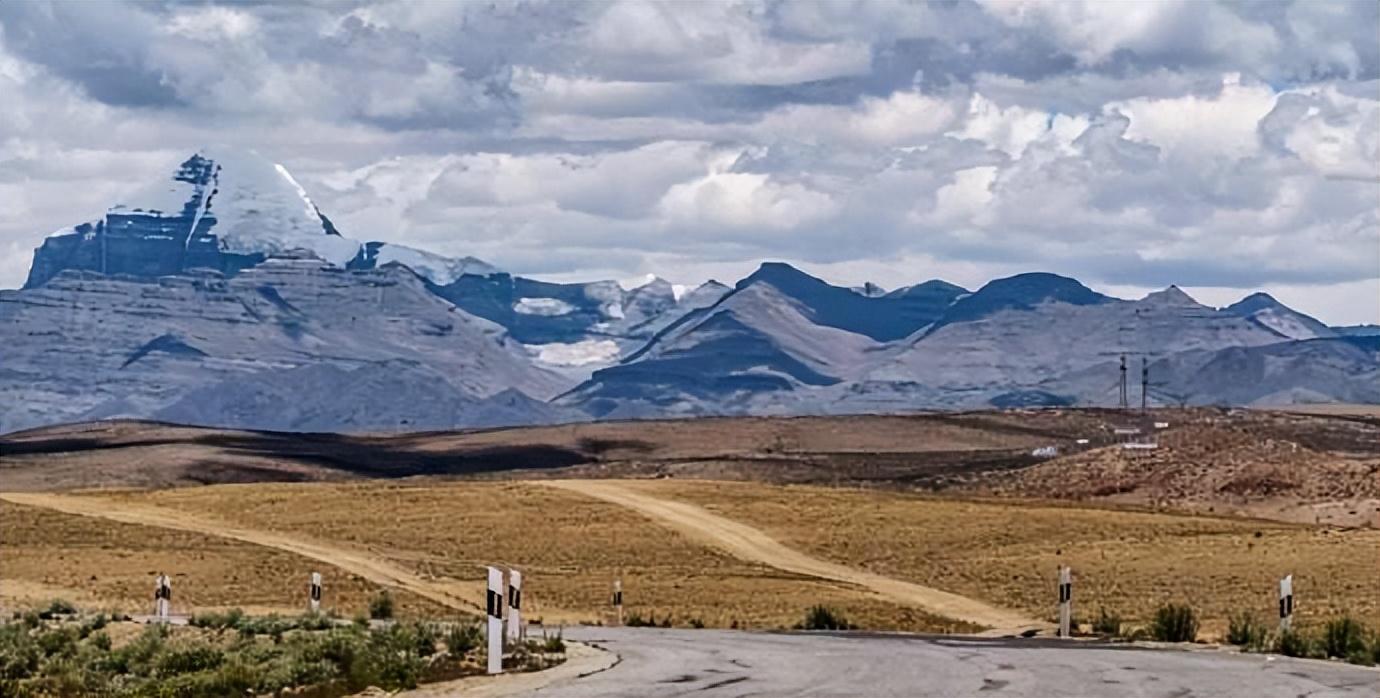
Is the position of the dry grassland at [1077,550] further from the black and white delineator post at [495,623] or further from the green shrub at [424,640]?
the black and white delineator post at [495,623]

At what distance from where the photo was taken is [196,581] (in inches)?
2169

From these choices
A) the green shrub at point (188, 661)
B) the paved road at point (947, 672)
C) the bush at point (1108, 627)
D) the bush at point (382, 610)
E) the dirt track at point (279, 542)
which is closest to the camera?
the paved road at point (947, 672)

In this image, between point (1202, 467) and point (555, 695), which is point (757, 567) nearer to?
point (555, 695)

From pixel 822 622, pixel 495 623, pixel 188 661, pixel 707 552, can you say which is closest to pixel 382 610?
pixel 822 622

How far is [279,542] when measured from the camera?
215 feet

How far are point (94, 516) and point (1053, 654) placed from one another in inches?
1955

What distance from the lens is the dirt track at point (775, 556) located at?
45.7m

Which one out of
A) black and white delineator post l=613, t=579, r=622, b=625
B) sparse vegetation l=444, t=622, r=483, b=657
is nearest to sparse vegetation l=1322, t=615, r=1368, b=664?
A: sparse vegetation l=444, t=622, r=483, b=657

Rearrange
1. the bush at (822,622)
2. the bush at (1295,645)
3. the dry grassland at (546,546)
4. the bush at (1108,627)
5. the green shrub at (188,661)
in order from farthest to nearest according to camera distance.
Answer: the dry grassland at (546,546)
the bush at (822,622)
the bush at (1108,627)
the bush at (1295,645)
the green shrub at (188,661)

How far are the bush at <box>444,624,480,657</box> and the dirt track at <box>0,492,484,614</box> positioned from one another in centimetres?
1761

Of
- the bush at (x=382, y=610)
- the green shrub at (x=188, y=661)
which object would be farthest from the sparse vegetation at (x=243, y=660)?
the bush at (x=382, y=610)

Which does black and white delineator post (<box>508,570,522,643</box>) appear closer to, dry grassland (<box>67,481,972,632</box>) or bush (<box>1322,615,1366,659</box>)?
bush (<box>1322,615,1366,659</box>)

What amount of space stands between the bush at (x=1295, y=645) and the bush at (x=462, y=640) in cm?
1037

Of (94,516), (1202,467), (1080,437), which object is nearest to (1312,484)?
(1202,467)
